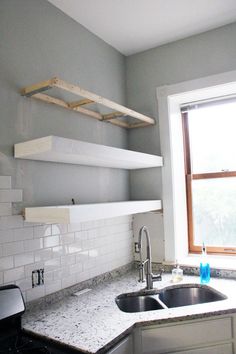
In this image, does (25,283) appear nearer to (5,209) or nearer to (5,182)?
(5,209)

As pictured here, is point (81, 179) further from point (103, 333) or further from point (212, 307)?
point (212, 307)

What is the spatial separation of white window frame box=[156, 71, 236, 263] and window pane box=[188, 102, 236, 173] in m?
0.14

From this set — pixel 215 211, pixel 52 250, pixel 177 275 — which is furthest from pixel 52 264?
pixel 215 211

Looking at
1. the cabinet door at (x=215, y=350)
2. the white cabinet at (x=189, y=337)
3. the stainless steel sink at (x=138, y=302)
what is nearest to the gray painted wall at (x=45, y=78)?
the stainless steel sink at (x=138, y=302)

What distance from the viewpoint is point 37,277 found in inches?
68.7

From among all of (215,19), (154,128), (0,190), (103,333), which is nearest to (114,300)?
(103,333)

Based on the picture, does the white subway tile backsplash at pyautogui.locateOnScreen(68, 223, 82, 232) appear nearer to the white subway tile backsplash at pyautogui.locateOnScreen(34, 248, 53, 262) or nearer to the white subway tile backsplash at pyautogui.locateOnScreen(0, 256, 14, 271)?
the white subway tile backsplash at pyautogui.locateOnScreen(34, 248, 53, 262)

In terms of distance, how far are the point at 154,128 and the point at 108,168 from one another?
23.1 inches

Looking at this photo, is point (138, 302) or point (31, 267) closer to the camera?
point (31, 267)

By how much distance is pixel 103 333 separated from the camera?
141 cm

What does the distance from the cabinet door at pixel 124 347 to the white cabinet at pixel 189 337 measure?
47 mm

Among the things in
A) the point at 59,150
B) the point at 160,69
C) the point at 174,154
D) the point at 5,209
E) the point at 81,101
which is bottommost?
the point at 5,209

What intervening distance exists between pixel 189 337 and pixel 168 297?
0.52 meters

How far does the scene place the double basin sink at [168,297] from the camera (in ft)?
6.59
